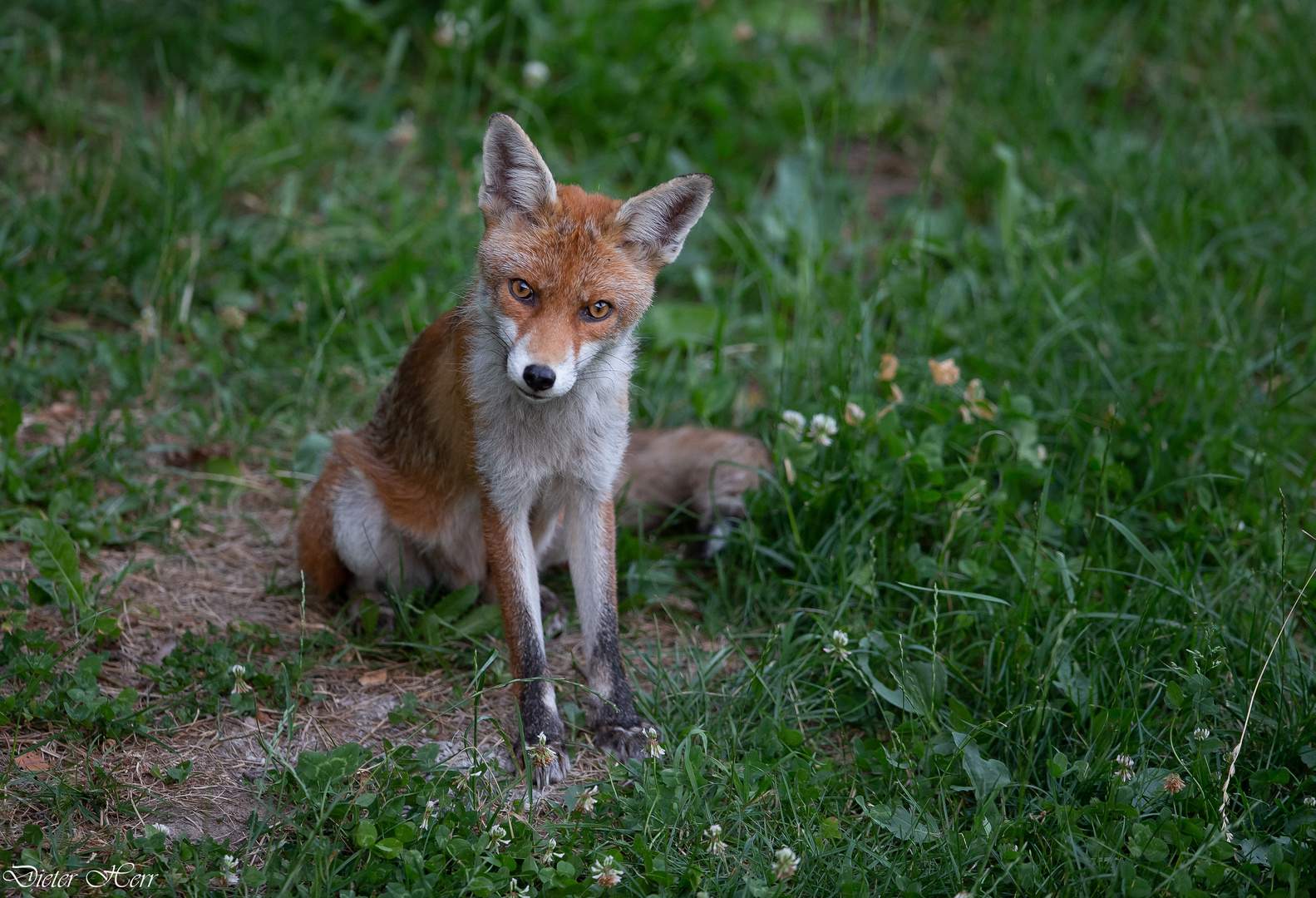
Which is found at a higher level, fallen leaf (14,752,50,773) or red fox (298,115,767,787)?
red fox (298,115,767,787)

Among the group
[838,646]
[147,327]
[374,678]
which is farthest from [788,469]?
[147,327]

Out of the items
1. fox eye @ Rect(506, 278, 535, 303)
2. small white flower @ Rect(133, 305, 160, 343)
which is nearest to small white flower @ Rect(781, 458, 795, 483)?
fox eye @ Rect(506, 278, 535, 303)

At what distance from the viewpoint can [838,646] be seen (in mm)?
3486

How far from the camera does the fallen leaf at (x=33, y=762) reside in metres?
2.94

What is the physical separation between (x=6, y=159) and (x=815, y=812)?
5.31 meters

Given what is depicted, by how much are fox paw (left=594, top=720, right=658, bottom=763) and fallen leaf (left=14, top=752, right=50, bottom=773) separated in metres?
1.63

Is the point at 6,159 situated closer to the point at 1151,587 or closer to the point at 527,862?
the point at 527,862

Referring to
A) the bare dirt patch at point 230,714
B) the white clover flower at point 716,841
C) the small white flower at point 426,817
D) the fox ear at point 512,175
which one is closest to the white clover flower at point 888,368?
the bare dirt patch at point 230,714

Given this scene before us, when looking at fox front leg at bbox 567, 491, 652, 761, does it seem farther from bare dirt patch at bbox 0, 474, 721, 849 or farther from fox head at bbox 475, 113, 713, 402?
fox head at bbox 475, 113, 713, 402

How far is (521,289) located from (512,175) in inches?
16.8

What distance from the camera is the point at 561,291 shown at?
10.1ft

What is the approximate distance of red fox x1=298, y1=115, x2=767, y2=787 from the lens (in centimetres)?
313

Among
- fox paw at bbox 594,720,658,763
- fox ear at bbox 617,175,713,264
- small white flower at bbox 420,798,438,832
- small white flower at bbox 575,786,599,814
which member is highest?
fox ear at bbox 617,175,713,264

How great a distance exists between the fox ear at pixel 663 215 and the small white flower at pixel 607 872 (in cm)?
184
